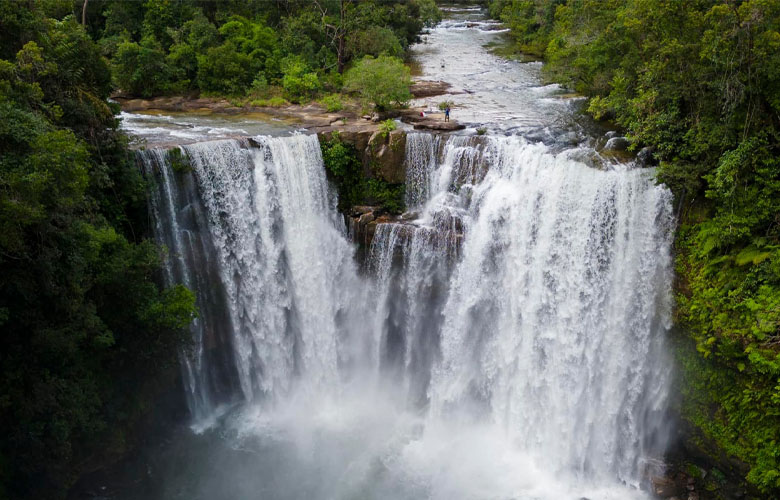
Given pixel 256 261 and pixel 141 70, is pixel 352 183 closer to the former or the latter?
pixel 256 261

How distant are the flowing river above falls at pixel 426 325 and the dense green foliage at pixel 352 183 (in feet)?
1.66

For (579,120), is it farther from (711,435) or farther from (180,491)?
(180,491)

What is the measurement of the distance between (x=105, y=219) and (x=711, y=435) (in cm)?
1863

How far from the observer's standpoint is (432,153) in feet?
67.4

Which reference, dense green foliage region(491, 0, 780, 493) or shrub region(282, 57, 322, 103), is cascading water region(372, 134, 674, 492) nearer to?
dense green foliage region(491, 0, 780, 493)

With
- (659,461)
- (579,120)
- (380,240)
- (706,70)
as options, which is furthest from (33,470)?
(579,120)

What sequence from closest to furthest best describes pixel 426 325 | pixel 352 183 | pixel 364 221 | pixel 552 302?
1. pixel 552 302
2. pixel 426 325
3. pixel 364 221
4. pixel 352 183

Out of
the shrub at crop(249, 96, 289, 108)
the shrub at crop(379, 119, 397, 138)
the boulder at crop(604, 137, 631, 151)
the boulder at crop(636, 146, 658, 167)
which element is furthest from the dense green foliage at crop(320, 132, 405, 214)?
the boulder at crop(636, 146, 658, 167)

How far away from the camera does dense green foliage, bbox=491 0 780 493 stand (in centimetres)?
1430

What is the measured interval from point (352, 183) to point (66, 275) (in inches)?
431

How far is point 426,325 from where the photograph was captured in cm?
2030

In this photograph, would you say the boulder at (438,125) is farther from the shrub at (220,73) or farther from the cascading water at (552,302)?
the shrub at (220,73)

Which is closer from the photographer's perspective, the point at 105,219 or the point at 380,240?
the point at 105,219

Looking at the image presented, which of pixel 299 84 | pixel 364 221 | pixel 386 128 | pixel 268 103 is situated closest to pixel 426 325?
pixel 364 221
